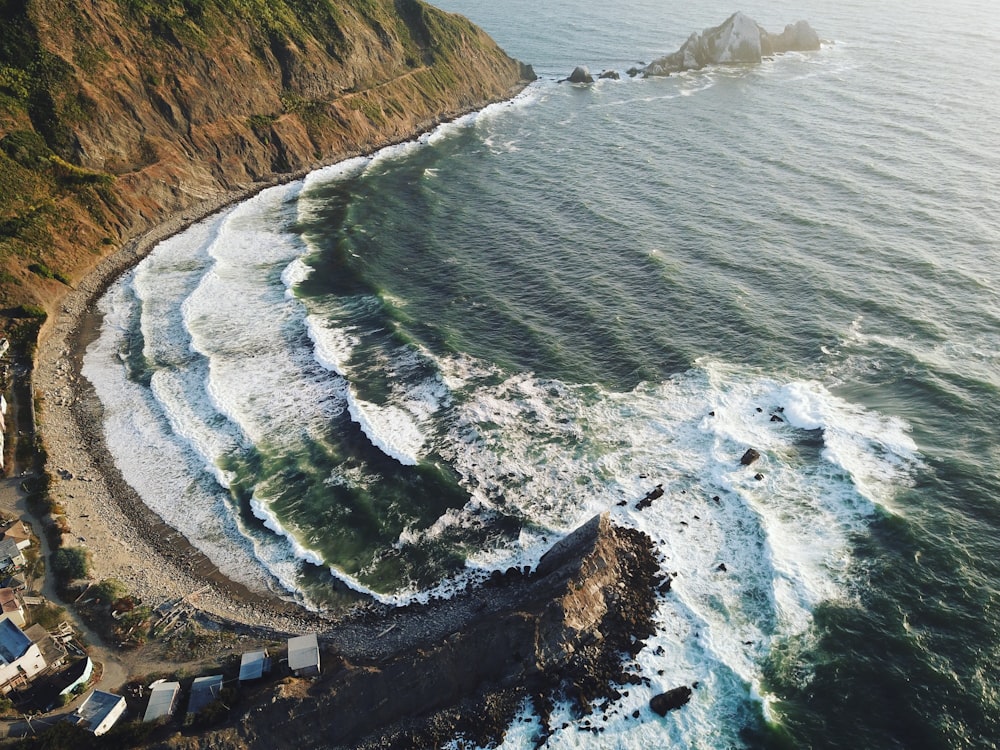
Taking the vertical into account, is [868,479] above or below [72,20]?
below

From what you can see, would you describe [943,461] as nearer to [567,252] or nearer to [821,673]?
[821,673]

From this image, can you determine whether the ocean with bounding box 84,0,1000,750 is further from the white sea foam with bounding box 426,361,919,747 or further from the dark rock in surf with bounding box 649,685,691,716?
the dark rock in surf with bounding box 649,685,691,716

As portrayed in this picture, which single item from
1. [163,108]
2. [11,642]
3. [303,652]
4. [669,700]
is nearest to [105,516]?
[11,642]

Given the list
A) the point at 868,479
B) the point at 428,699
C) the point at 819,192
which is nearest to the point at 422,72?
the point at 819,192

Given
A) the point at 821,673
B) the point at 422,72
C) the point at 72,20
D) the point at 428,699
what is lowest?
the point at 821,673

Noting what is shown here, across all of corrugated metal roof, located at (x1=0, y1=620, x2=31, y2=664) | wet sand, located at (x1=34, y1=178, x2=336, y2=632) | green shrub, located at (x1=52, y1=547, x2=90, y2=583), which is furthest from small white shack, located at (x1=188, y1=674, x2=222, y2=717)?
green shrub, located at (x1=52, y1=547, x2=90, y2=583)
